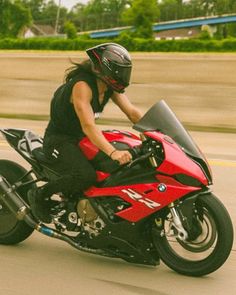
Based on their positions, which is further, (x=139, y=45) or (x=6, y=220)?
(x=139, y=45)

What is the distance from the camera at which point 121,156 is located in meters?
5.06

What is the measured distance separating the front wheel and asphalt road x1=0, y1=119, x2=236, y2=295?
0.10m

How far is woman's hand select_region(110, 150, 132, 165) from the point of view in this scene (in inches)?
199

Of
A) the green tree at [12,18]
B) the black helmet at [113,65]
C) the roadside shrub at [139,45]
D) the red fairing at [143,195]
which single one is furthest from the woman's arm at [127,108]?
the green tree at [12,18]

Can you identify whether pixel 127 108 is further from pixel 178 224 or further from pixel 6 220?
pixel 6 220

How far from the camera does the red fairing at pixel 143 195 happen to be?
16.4 feet

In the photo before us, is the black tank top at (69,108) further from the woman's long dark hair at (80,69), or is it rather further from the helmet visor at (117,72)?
the helmet visor at (117,72)

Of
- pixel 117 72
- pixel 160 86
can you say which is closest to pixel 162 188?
pixel 117 72

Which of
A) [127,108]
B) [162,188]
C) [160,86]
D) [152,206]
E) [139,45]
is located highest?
[127,108]

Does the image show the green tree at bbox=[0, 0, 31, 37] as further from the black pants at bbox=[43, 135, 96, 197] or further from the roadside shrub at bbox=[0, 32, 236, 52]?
the black pants at bbox=[43, 135, 96, 197]

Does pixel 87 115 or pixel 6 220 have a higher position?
pixel 87 115

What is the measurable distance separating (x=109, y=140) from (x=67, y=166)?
1.15ft

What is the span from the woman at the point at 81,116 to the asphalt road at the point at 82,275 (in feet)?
1.13

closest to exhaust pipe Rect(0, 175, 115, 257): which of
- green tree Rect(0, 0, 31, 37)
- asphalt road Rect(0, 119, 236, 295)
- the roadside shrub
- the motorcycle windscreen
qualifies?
asphalt road Rect(0, 119, 236, 295)
